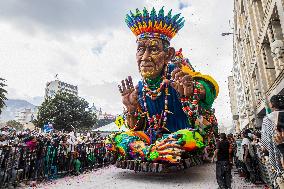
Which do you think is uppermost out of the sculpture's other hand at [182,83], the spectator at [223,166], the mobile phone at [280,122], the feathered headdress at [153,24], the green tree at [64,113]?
the green tree at [64,113]

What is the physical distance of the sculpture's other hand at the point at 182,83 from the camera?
688 centimetres

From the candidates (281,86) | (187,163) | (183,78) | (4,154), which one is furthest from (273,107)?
(281,86)

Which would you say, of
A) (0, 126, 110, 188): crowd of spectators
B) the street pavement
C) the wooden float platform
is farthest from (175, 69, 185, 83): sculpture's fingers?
(0, 126, 110, 188): crowd of spectators

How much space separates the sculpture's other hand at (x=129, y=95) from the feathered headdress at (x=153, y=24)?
1.59 meters

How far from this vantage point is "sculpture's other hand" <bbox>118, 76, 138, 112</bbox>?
8.34 m

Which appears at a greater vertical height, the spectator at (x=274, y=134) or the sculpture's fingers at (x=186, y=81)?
the sculpture's fingers at (x=186, y=81)

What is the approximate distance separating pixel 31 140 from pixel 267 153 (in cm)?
728

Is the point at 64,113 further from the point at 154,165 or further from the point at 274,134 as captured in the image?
the point at 274,134

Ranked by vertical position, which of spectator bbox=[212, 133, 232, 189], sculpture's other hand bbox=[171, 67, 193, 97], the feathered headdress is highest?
the feathered headdress

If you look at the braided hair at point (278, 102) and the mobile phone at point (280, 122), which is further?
the braided hair at point (278, 102)

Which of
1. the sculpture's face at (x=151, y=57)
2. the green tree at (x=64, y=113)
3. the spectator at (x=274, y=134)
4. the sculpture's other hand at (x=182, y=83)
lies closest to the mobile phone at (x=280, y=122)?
the spectator at (x=274, y=134)

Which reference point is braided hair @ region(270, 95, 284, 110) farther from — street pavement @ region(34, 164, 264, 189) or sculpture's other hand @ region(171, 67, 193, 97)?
street pavement @ region(34, 164, 264, 189)

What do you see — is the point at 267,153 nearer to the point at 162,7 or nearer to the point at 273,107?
the point at 273,107

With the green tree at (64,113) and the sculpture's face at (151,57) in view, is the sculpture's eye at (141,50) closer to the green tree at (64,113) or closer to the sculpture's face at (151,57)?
the sculpture's face at (151,57)
